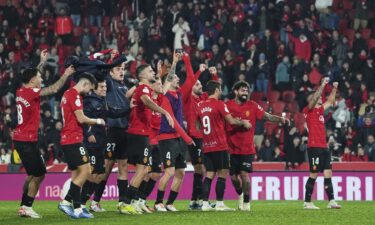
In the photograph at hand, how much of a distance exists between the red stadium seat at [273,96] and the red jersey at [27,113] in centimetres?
1651

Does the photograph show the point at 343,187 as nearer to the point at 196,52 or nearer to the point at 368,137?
the point at 368,137

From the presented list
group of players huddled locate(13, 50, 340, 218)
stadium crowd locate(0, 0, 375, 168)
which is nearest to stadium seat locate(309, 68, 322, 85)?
stadium crowd locate(0, 0, 375, 168)

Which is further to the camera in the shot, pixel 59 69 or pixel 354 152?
pixel 59 69

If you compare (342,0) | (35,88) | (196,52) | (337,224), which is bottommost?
(337,224)

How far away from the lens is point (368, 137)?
29031 millimetres

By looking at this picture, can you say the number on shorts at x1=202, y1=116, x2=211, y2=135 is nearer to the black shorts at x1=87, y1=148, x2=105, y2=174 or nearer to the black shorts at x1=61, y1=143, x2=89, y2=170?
the black shorts at x1=87, y1=148, x2=105, y2=174

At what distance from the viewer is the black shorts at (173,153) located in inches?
728

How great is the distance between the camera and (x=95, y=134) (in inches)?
720

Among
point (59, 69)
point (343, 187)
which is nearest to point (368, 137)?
point (343, 187)

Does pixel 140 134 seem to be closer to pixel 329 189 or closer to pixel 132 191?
pixel 132 191

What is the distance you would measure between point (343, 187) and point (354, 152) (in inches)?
124

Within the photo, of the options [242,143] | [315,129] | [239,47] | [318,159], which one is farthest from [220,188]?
[239,47]

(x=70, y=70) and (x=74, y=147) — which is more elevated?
(x=70, y=70)

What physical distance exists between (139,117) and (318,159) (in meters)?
4.74
